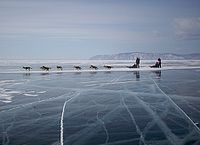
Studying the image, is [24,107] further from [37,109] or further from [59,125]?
[59,125]

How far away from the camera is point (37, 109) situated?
9805 millimetres

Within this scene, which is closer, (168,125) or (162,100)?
(168,125)

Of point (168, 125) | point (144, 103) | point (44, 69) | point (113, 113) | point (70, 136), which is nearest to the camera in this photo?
point (70, 136)

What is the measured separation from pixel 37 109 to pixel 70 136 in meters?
3.54

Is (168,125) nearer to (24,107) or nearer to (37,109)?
(37,109)

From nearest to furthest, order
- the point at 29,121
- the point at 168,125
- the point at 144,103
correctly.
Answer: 1. the point at 168,125
2. the point at 29,121
3. the point at 144,103

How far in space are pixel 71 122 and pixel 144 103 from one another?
12.6 ft

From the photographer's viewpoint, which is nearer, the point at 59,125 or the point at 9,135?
the point at 9,135

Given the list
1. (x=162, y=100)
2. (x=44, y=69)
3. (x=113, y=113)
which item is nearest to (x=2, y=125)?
(x=113, y=113)

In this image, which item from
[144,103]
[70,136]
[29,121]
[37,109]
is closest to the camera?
[70,136]

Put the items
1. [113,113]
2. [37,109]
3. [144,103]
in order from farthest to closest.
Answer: [144,103]
[37,109]
[113,113]

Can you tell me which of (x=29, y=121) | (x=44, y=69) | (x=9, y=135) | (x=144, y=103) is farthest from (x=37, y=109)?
(x=44, y=69)

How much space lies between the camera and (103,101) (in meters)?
11.4

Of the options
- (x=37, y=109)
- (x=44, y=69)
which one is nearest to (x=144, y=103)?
(x=37, y=109)
